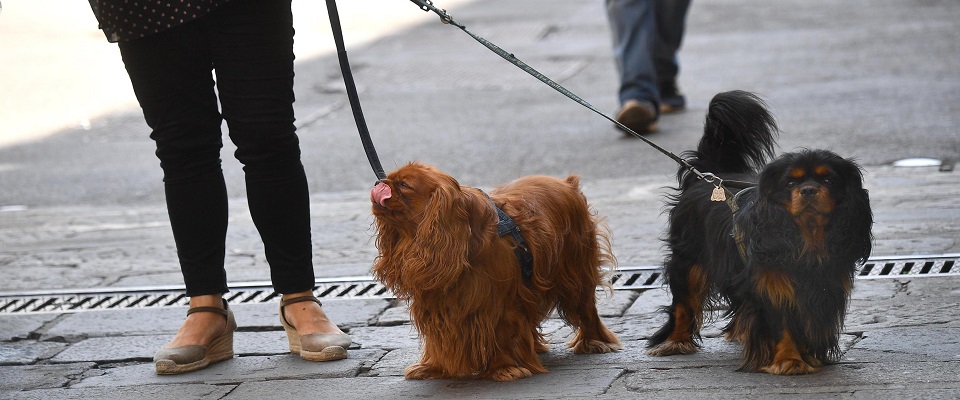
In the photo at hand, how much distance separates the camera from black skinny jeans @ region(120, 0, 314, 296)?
3787 mm

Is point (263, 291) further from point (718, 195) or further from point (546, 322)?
point (718, 195)

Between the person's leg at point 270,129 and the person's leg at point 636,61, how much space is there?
4051 millimetres

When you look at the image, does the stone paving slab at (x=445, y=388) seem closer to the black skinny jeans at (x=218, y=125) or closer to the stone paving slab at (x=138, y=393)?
the stone paving slab at (x=138, y=393)

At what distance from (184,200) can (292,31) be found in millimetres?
628

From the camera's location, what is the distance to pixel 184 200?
3.98 meters

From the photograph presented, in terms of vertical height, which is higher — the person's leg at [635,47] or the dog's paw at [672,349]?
the person's leg at [635,47]

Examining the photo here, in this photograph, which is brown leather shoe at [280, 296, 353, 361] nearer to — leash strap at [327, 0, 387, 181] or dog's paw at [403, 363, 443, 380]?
Answer: dog's paw at [403, 363, 443, 380]

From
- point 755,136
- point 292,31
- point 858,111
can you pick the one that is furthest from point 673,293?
point 858,111

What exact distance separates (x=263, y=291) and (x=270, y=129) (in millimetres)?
1335

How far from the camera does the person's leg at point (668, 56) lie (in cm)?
880

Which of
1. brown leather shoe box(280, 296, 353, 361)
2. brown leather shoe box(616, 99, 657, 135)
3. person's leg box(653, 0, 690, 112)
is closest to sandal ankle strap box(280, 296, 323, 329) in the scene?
brown leather shoe box(280, 296, 353, 361)

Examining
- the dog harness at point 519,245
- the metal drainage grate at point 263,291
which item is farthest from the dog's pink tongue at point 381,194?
the metal drainage grate at point 263,291

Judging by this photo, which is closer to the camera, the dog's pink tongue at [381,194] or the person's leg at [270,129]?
the dog's pink tongue at [381,194]

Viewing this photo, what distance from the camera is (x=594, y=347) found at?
387cm
